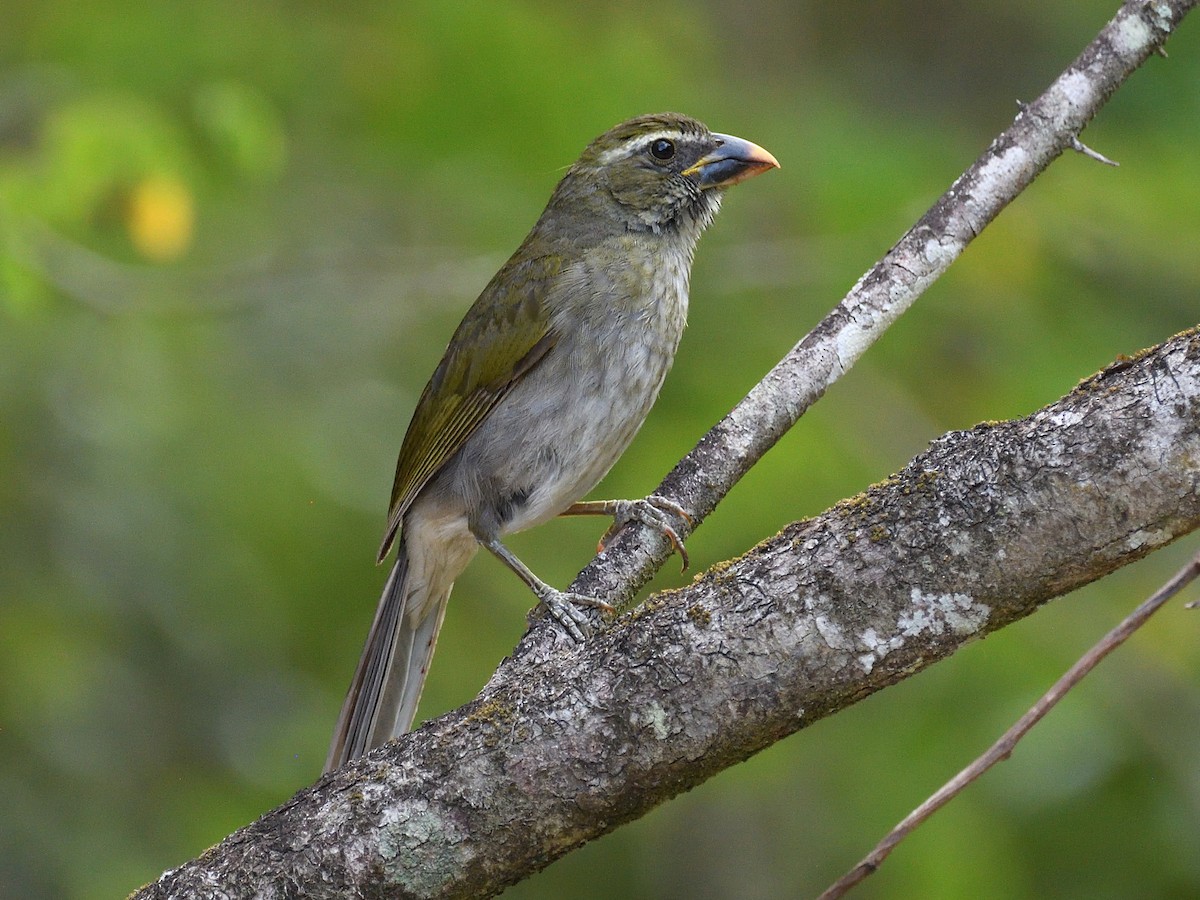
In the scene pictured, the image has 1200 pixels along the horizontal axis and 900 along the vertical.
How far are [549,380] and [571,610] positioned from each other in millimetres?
1167

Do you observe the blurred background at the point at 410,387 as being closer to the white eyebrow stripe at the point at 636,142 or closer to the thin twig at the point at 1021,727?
the white eyebrow stripe at the point at 636,142

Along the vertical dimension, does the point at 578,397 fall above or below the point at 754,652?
above

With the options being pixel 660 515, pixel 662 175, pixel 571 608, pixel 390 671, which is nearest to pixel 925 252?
pixel 660 515

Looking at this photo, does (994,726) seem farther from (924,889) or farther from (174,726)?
(174,726)

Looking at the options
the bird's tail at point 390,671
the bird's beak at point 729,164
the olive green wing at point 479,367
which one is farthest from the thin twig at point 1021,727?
the bird's beak at point 729,164

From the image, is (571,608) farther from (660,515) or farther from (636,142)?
→ (636,142)

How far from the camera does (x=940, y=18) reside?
793 centimetres

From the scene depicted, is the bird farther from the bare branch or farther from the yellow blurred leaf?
the yellow blurred leaf

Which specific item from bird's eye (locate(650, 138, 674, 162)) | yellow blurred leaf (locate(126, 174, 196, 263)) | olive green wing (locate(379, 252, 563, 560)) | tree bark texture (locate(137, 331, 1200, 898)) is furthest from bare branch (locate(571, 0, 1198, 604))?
yellow blurred leaf (locate(126, 174, 196, 263))

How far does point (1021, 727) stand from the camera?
7.11 ft

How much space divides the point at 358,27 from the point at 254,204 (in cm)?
92

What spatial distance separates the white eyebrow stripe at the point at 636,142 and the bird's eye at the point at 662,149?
13 mm

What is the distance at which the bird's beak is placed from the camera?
4.17m

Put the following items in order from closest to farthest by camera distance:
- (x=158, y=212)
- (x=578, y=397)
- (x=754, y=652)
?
(x=754, y=652) → (x=578, y=397) → (x=158, y=212)
